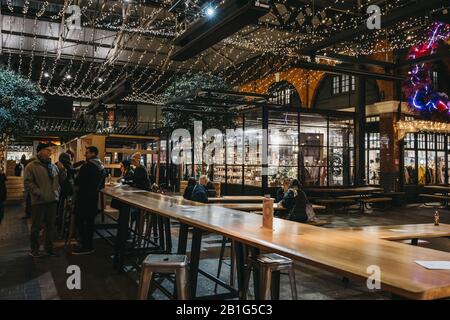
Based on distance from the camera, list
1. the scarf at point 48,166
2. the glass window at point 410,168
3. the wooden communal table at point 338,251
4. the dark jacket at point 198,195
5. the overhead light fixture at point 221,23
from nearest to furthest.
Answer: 1. the wooden communal table at point 338,251
2. the overhead light fixture at point 221,23
3. the scarf at point 48,166
4. the dark jacket at point 198,195
5. the glass window at point 410,168

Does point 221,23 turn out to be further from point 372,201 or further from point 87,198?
point 372,201

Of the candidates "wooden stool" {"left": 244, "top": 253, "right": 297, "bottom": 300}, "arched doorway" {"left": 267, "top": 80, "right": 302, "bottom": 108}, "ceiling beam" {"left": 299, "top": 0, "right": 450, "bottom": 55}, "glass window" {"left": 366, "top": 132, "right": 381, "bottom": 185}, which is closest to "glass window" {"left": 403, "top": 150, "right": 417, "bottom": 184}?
"glass window" {"left": 366, "top": 132, "right": 381, "bottom": 185}

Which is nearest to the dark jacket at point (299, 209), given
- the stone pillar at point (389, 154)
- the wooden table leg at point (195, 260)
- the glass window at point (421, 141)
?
the wooden table leg at point (195, 260)

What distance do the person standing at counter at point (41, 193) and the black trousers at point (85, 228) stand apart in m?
0.41

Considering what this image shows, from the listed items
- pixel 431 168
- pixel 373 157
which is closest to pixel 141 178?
pixel 373 157

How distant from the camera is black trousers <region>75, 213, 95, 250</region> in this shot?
5.89 metres

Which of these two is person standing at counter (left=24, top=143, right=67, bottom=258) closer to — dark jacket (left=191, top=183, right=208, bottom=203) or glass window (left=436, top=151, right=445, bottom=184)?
dark jacket (left=191, top=183, right=208, bottom=203)

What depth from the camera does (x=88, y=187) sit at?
5.95 metres

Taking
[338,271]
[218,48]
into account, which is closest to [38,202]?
[338,271]

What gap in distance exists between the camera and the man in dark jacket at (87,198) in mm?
5875

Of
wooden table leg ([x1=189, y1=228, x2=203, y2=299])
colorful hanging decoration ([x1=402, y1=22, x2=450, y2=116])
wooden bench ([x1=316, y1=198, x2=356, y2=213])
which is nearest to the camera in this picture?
wooden table leg ([x1=189, y1=228, x2=203, y2=299])

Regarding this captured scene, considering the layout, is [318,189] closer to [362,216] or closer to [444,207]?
[362,216]

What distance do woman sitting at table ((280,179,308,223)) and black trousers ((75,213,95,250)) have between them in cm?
326

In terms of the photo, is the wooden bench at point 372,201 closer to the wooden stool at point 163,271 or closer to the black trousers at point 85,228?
the black trousers at point 85,228
